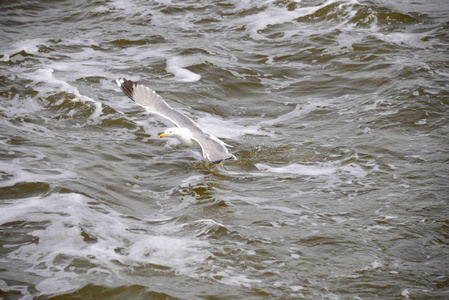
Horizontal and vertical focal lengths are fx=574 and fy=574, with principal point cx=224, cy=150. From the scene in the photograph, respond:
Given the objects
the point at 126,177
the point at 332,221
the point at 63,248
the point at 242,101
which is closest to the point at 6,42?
the point at 242,101

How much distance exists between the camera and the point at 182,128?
8.05 m

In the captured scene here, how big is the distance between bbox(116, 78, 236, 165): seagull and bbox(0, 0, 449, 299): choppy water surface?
1.49 ft

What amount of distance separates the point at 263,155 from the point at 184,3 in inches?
347

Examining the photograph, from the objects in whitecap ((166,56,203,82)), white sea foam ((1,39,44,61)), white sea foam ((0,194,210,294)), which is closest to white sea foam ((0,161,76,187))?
white sea foam ((0,194,210,294))

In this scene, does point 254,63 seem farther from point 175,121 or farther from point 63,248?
point 63,248

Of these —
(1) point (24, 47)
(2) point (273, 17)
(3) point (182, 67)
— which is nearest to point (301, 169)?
(3) point (182, 67)

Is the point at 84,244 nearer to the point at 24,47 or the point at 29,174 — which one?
the point at 29,174

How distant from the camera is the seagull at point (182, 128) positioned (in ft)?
24.0

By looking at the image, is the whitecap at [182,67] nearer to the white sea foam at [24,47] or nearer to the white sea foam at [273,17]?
the white sea foam at [273,17]

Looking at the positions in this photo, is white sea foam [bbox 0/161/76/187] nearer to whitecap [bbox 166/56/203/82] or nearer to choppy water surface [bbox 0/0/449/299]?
choppy water surface [bbox 0/0/449/299]

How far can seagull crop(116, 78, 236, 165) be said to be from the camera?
733cm

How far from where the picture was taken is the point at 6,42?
13203 mm

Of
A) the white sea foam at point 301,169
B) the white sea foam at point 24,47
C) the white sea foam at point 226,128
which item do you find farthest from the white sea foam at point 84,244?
the white sea foam at point 24,47

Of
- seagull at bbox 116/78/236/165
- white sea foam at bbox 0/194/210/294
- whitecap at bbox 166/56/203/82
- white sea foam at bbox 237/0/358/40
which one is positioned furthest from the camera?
white sea foam at bbox 237/0/358/40
